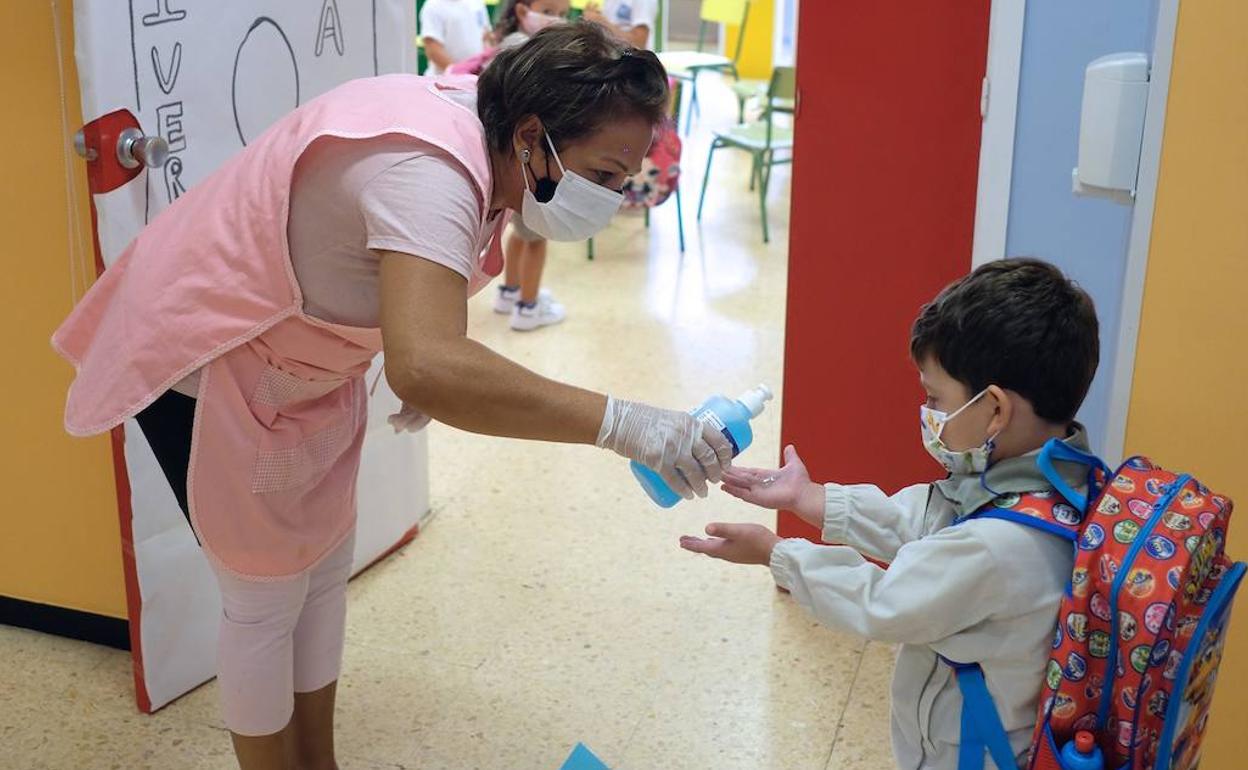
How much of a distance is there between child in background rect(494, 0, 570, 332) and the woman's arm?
2.82 metres

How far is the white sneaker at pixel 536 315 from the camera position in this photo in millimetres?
4757

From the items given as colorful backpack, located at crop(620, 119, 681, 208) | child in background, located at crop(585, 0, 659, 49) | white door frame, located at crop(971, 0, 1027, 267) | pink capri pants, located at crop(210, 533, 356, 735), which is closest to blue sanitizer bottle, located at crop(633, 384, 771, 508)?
pink capri pants, located at crop(210, 533, 356, 735)

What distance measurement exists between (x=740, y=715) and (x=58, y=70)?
1.71 metres

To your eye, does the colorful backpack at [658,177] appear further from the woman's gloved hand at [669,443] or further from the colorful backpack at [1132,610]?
the colorful backpack at [1132,610]

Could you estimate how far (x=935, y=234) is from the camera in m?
2.56

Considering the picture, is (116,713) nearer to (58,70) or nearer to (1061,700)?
(58,70)

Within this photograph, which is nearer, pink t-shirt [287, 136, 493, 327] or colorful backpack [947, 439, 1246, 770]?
colorful backpack [947, 439, 1246, 770]

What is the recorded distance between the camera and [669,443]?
1.58 meters

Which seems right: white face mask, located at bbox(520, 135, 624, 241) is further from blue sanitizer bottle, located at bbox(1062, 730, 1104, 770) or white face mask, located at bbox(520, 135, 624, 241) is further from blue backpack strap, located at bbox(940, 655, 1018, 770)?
blue sanitizer bottle, located at bbox(1062, 730, 1104, 770)

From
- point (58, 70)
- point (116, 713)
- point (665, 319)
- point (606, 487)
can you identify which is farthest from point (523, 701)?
point (665, 319)

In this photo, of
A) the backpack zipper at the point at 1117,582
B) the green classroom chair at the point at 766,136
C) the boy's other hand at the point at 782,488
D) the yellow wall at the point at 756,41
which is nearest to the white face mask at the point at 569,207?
the boy's other hand at the point at 782,488

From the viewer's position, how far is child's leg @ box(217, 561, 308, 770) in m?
1.90

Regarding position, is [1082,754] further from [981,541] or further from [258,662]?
[258,662]

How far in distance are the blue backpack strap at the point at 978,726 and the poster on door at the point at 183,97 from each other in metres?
1.51
